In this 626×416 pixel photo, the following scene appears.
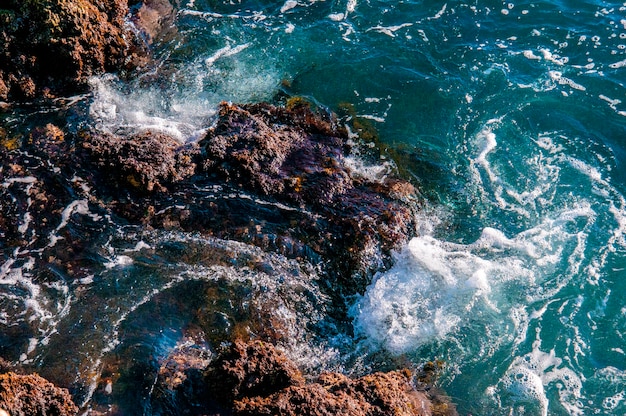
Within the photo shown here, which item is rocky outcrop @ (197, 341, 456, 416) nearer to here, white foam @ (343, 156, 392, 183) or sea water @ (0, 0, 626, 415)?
sea water @ (0, 0, 626, 415)

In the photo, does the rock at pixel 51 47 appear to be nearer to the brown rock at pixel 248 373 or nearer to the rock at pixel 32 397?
the rock at pixel 32 397

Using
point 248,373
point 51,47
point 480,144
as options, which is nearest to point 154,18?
point 51,47

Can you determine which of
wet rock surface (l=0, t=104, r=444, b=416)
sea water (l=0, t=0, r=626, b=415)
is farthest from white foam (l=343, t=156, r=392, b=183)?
sea water (l=0, t=0, r=626, b=415)

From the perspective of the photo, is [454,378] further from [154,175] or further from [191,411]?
[154,175]

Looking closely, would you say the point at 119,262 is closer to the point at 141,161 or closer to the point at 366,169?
the point at 141,161

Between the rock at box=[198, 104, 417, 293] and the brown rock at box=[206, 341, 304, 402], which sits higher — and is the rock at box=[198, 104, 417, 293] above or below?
above

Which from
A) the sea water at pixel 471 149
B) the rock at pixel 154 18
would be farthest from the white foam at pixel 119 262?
the rock at pixel 154 18
